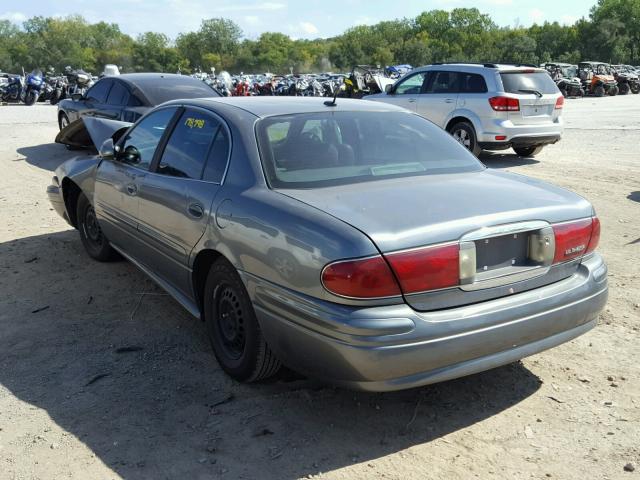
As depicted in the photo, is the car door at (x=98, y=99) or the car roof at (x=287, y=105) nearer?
the car roof at (x=287, y=105)

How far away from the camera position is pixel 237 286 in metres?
3.45

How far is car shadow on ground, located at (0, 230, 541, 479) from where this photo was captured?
301cm

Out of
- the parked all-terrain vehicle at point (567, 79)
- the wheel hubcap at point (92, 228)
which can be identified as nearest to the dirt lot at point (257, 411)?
the wheel hubcap at point (92, 228)

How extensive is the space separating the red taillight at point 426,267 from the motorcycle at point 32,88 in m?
30.6

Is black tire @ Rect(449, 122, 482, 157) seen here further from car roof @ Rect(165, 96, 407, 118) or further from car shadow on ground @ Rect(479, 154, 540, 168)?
car roof @ Rect(165, 96, 407, 118)

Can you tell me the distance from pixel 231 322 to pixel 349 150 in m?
1.21

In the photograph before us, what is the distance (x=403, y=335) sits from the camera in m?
2.77

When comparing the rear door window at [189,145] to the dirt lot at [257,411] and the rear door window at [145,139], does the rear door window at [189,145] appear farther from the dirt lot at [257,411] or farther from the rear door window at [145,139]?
A: the dirt lot at [257,411]

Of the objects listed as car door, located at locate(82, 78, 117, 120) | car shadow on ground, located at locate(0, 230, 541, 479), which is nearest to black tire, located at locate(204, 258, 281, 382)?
car shadow on ground, located at locate(0, 230, 541, 479)

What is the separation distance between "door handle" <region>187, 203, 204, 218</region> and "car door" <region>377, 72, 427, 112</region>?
9512mm

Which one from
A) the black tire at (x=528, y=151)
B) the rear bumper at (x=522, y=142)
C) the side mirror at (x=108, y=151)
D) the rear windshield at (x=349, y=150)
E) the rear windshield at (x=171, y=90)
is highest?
the rear windshield at (x=171, y=90)

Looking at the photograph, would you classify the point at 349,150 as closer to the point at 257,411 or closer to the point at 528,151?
the point at 257,411

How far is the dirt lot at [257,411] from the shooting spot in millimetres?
2930

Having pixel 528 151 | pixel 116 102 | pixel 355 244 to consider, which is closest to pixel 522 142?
pixel 528 151
